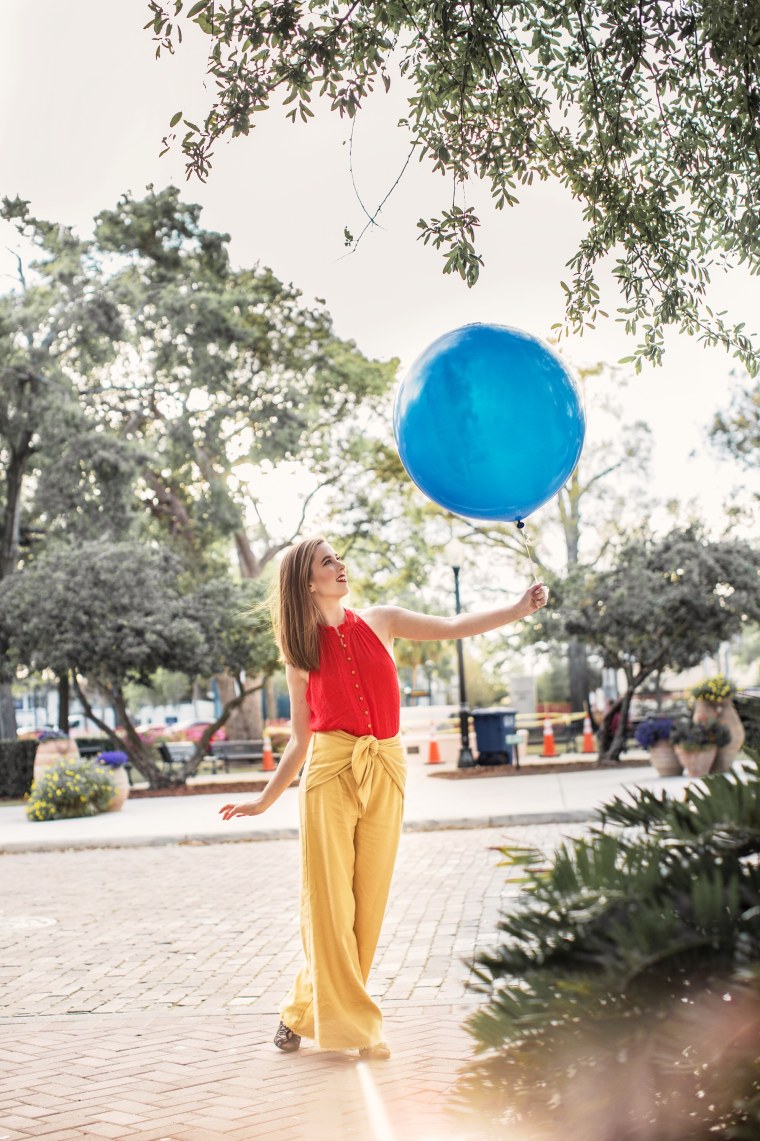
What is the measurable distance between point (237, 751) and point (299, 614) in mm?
25057

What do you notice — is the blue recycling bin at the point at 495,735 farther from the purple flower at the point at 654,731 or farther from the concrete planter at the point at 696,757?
the concrete planter at the point at 696,757

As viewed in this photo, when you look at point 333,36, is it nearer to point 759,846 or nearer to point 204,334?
point 759,846

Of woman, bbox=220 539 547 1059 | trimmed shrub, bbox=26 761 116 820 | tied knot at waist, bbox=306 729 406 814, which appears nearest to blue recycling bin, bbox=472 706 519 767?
trimmed shrub, bbox=26 761 116 820

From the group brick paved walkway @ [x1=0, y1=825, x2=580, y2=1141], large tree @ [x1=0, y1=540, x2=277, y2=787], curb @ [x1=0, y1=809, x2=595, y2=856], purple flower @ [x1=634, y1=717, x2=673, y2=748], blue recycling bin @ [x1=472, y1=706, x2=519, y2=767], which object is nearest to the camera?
brick paved walkway @ [x1=0, y1=825, x2=580, y2=1141]

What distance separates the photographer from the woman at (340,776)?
15.4 ft

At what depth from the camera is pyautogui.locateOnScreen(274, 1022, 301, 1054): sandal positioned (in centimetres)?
498

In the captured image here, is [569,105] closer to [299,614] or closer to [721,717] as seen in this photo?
[299,614]

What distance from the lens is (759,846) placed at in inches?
59.4

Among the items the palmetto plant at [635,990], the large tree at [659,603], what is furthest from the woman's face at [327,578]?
the large tree at [659,603]

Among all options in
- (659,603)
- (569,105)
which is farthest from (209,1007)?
(659,603)

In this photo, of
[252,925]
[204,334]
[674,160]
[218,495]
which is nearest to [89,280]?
[204,334]

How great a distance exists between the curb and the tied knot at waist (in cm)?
852

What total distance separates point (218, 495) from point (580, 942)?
27036 millimetres

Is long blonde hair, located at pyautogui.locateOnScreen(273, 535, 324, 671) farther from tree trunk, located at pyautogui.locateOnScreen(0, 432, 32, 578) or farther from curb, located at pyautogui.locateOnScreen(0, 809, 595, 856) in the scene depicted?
tree trunk, located at pyautogui.locateOnScreen(0, 432, 32, 578)
